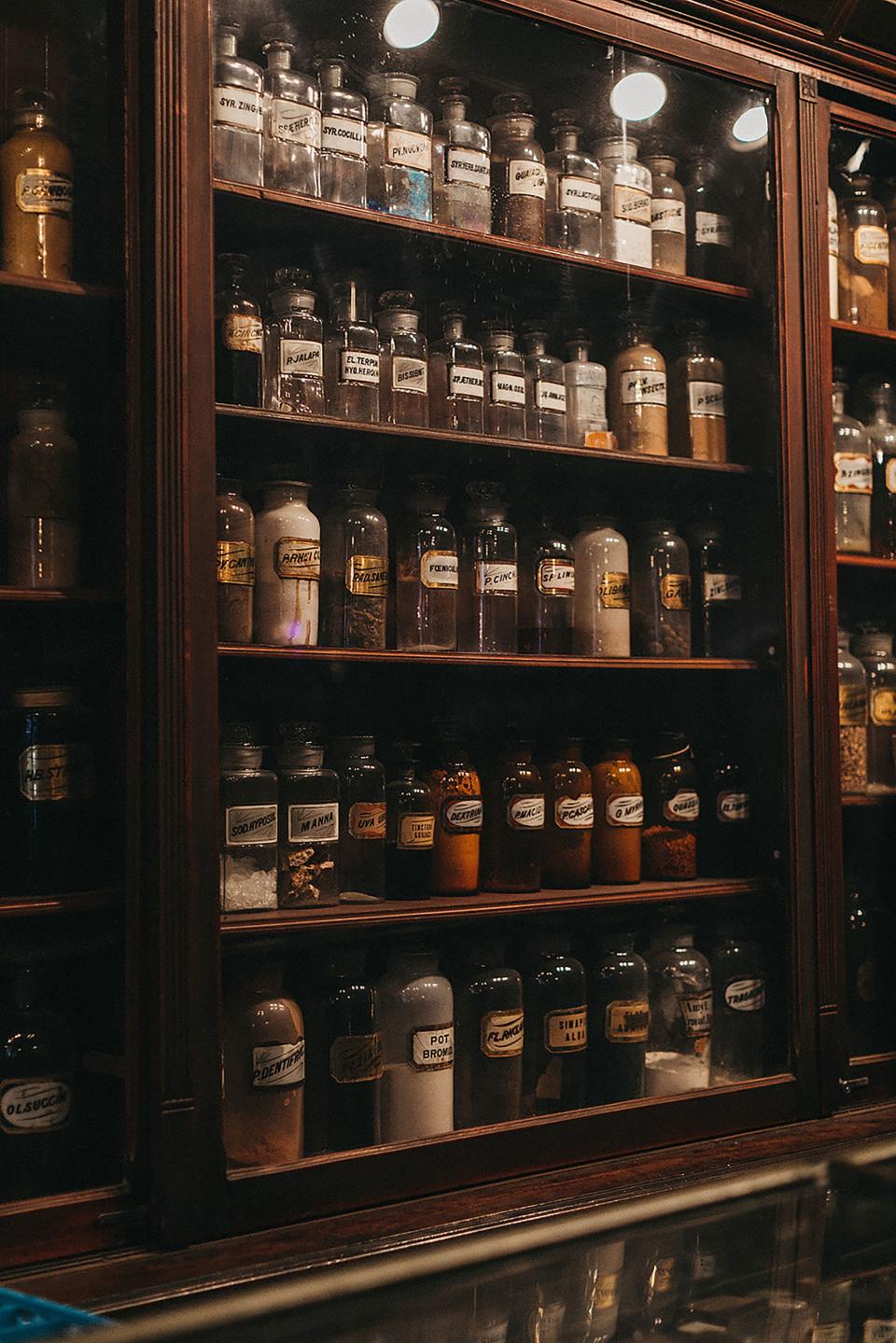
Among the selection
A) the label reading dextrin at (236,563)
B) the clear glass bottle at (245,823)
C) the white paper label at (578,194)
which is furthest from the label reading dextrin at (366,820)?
the white paper label at (578,194)

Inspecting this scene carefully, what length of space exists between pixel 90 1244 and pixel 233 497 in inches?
38.2

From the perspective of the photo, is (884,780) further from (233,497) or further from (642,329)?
(233,497)

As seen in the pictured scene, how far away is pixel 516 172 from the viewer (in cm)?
213

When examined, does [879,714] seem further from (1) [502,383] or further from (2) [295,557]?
(2) [295,557]

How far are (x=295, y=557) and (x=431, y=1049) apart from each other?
0.74 m

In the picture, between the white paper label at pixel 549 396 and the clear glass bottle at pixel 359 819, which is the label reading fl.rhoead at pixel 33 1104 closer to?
the clear glass bottle at pixel 359 819

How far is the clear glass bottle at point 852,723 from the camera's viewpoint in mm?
2379

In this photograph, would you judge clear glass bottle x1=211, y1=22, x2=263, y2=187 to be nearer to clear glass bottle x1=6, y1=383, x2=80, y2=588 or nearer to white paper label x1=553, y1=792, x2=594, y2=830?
clear glass bottle x1=6, y1=383, x2=80, y2=588

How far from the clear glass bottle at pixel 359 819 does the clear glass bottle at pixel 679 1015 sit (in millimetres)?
539

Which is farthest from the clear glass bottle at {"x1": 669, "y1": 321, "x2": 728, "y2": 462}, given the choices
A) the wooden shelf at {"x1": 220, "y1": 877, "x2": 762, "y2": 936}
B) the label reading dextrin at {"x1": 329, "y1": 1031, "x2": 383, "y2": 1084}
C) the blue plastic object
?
the blue plastic object

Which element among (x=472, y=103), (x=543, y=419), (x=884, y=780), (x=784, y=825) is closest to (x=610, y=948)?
(x=784, y=825)

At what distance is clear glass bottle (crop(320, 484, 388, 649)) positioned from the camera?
6.36ft

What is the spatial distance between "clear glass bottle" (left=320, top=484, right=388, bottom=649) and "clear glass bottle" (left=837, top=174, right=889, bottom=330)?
107 centimetres

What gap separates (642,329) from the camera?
2.26 m
